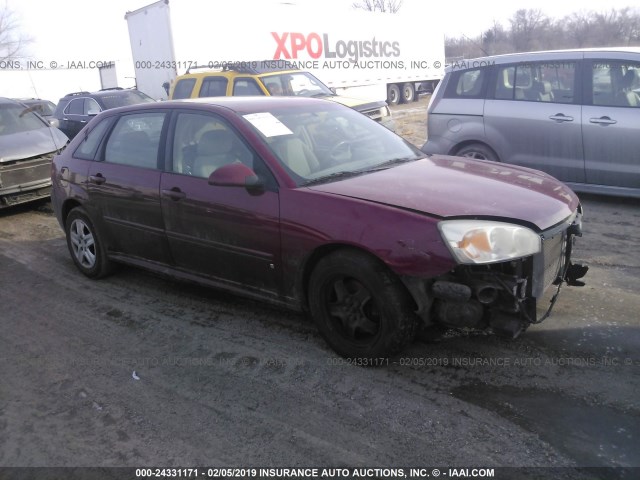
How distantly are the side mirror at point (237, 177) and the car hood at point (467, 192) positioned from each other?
16.3 inches

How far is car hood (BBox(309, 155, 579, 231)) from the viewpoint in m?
3.27

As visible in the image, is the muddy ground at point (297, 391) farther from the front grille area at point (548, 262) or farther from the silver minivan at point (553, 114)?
the silver minivan at point (553, 114)

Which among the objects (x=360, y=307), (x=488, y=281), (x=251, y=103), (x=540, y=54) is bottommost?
(x=360, y=307)

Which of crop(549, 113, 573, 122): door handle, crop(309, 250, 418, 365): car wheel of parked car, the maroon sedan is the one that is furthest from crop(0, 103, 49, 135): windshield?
crop(549, 113, 573, 122): door handle

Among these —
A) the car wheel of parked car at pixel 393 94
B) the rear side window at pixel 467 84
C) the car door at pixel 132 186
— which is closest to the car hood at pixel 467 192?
the car door at pixel 132 186

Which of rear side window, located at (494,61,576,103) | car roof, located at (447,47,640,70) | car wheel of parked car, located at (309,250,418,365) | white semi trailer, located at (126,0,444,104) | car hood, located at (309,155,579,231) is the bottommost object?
car wheel of parked car, located at (309,250,418,365)

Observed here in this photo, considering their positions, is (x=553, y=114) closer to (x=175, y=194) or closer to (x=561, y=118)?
(x=561, y=118)

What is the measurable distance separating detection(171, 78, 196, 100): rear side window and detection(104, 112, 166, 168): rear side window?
21.2 ft

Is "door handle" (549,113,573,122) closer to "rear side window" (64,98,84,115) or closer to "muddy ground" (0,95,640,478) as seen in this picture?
"muddy ground" (0,95,640,478)

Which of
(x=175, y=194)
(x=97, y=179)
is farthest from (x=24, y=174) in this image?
(x=175, y=194)

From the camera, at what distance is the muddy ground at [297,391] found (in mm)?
2797

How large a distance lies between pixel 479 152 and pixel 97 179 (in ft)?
15.5

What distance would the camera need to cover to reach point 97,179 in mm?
5066

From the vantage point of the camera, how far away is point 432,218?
3162mm
